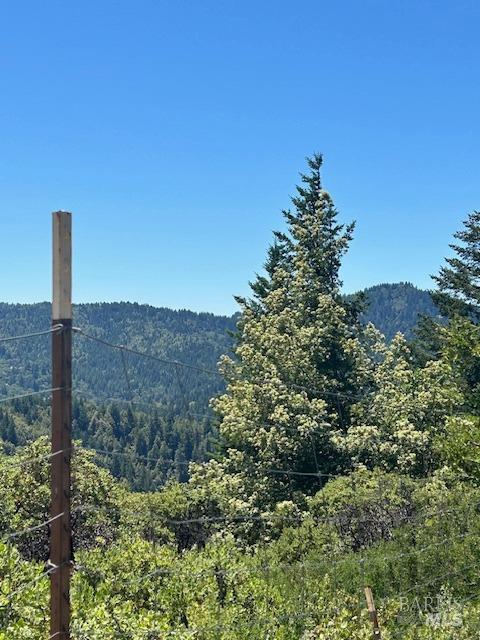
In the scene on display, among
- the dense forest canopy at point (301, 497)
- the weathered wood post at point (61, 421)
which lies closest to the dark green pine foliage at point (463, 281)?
the dense forest canopy at point (301, 497)

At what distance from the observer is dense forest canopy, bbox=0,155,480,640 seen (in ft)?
34.3

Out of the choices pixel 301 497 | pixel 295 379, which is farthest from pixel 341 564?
pixel 295 379

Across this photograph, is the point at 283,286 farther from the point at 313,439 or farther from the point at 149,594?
the point at 149,594

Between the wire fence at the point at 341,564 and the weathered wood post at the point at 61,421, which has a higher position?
the weathered wood post at the point at 61,421

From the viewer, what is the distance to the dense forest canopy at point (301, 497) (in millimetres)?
10453

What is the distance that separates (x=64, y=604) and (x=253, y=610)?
24.9 ft

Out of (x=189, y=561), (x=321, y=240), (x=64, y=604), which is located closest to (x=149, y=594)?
(x=189, y=561)

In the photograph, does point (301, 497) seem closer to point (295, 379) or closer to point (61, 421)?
point (295, 379)

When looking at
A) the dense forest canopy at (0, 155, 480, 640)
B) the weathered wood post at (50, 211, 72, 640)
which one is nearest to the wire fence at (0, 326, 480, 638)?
the dense forest canopy at (0, 155, 480, 640)

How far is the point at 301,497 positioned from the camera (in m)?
24.1

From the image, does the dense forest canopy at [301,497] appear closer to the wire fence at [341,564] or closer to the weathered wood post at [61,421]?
the wire fence at [341,564]

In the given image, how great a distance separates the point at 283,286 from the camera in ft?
106

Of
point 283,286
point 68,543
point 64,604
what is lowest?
point 64,604

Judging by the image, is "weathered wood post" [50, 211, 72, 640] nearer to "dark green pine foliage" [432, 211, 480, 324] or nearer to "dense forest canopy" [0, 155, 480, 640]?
"dense forest canopy" [0, 155, 480, 640]
